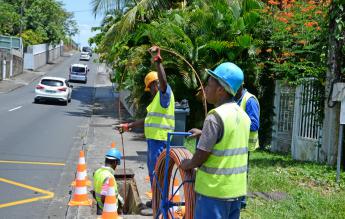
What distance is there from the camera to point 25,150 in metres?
12.5

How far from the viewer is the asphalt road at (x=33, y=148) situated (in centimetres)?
814

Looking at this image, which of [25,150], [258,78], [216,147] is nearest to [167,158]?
[216,147]

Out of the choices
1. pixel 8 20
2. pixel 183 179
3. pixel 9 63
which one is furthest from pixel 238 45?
pixel 8 20

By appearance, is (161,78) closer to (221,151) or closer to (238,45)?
(221,151)

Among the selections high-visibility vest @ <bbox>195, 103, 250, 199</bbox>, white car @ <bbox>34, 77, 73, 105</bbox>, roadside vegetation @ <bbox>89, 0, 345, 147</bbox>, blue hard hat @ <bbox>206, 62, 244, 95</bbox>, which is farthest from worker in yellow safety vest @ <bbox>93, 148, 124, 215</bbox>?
white car @ <bbox>34, 77, 73, 105</bbox>

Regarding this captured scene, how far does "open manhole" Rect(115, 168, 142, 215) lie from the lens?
7.73 m

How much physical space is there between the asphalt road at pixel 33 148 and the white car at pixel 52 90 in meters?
0.44

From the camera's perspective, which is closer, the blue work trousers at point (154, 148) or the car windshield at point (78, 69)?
the blue work trousers at point (154, 148)

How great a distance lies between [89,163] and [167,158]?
20.7 feet

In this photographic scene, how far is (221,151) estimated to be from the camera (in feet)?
12.5

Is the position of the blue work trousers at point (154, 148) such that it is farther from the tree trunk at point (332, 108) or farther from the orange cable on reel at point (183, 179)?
the tree trunk at point (332, 108)

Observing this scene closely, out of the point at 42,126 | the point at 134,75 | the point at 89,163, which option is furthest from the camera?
the point at 42,126

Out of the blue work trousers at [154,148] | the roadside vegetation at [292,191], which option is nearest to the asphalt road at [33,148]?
the blue work trousers at [154,148]

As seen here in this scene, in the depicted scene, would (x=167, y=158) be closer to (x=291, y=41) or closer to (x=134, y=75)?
(x=291, y=41)
